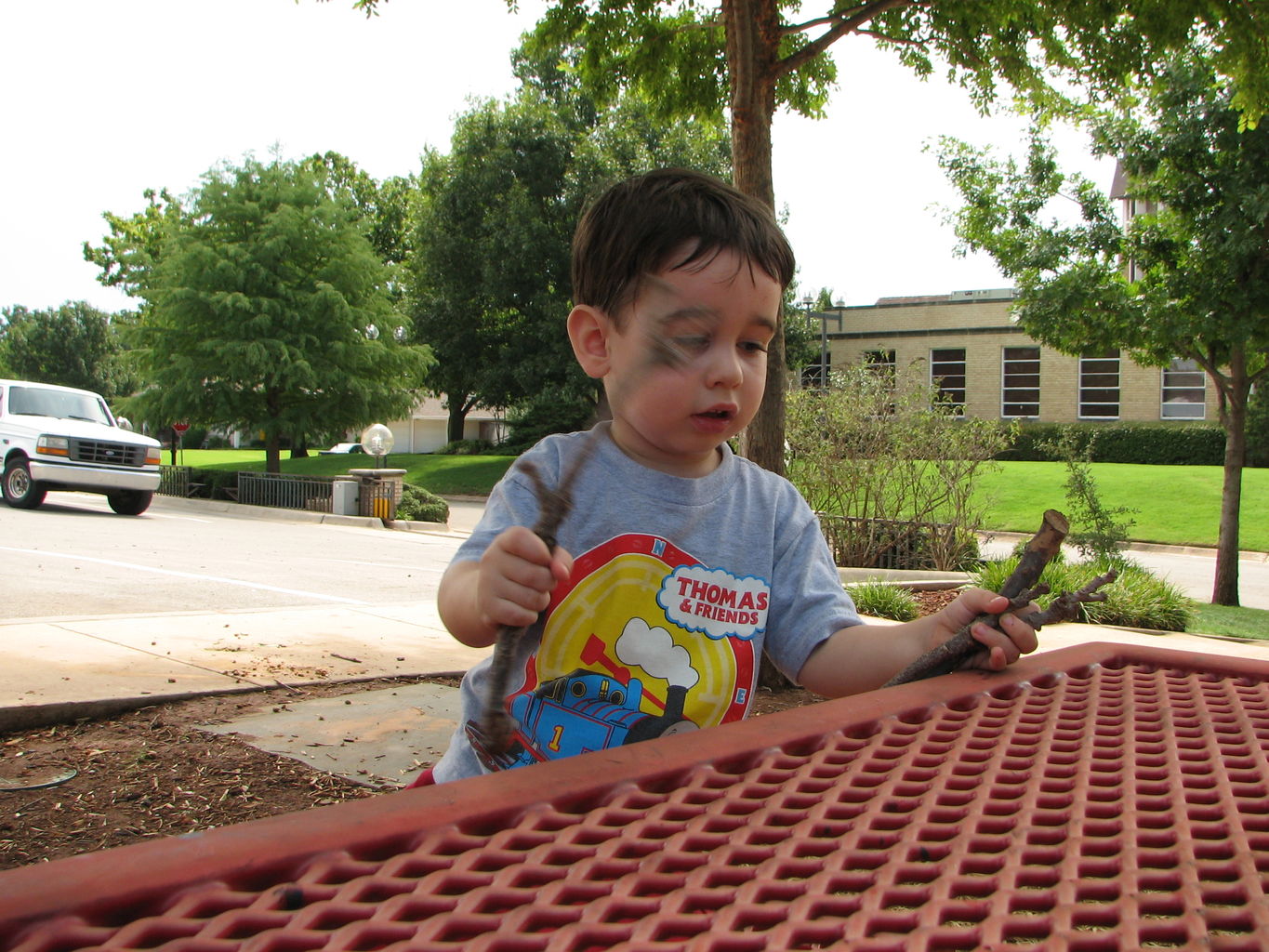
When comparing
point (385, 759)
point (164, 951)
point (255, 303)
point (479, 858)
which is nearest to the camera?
point (164, 951)

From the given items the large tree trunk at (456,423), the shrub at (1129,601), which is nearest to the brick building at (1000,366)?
the large tree trunk at (456,423)

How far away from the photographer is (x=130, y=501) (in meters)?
17.2

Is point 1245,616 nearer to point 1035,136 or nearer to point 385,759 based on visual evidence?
point 1035,136

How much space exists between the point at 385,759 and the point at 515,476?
2431mm

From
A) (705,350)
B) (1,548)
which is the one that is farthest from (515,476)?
(1,548)

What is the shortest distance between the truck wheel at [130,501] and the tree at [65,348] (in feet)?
142

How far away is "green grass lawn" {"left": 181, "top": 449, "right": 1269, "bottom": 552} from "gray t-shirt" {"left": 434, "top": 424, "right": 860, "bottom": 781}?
1288 cm

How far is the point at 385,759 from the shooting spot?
148 inches

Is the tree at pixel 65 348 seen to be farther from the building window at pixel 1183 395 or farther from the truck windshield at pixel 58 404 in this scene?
the building window at pixel 1183 395

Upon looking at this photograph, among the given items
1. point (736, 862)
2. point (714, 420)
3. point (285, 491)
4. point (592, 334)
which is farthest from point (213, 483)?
point (736, 862)

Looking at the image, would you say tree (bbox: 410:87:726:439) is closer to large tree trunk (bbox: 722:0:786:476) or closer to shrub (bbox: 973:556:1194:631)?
shrub (bbox: 973:556:1194:631)

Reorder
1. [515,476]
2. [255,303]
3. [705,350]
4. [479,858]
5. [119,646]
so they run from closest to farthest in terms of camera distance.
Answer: [479,858]
[705,350]
[515,476]
[119,646]
[255,303]

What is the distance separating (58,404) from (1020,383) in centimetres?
3176

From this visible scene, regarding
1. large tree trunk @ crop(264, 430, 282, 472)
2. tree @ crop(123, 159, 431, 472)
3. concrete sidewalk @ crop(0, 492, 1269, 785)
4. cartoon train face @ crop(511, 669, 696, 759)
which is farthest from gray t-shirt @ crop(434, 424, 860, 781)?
large tree trunk @ crop(264, 430, 282, 472)
